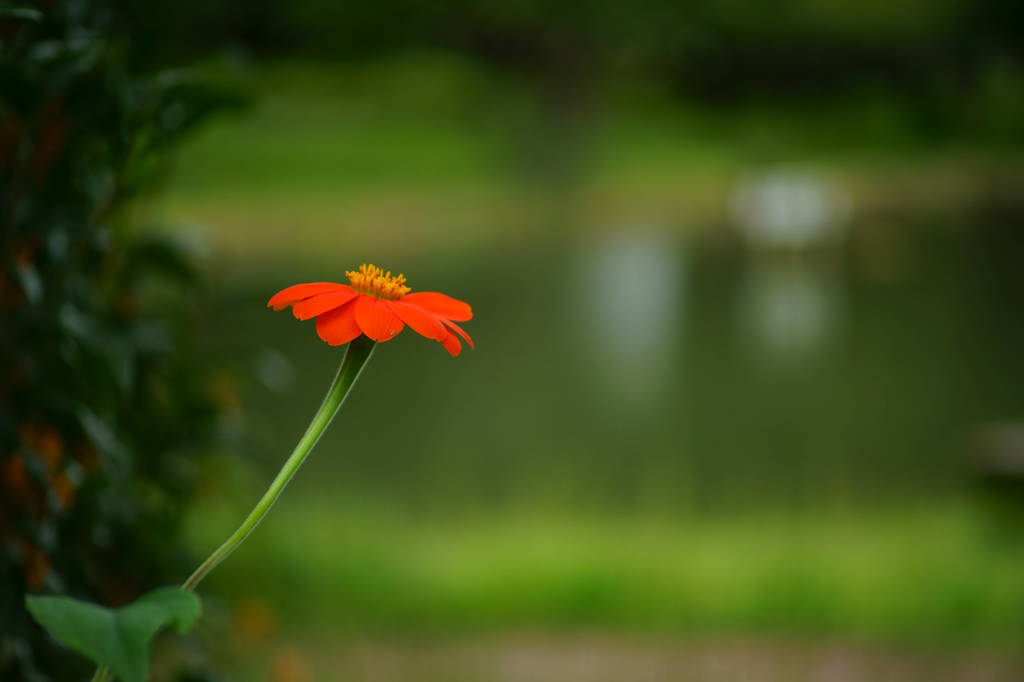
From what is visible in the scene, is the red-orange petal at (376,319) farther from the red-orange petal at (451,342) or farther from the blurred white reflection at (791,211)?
the blurred white reflection at (791,211)

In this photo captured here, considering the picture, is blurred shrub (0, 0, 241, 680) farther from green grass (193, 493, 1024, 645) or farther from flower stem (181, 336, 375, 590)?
green grass (193, 493, 1024, 645)

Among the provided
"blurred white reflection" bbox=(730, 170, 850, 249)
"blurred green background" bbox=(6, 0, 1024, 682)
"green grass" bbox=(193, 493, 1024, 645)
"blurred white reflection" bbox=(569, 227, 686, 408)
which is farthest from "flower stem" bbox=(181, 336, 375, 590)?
"blurred white reflection" bbox=(730, 170, 850, 249)

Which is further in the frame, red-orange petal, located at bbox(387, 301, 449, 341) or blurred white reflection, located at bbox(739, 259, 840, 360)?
blurred white reflection, located at bbox(739, 259, 840, 360)

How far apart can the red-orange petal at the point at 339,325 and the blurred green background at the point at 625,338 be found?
1.14ft

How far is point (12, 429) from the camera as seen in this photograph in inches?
18.4

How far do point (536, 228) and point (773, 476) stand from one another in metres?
4.30

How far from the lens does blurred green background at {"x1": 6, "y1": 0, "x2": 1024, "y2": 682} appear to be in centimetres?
160

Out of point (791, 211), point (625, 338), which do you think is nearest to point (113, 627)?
point (625, 338)

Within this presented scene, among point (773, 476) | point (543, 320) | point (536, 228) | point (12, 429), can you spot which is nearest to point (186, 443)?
point (12, 429)

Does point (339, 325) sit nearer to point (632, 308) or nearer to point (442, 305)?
point (442, 305)

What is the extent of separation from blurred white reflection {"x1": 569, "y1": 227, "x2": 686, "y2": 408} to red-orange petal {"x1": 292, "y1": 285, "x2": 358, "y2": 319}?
3.53m

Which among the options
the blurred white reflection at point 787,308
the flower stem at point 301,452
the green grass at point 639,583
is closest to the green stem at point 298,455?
the flower stem at point 301,452

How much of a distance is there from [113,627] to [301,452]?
0.17 ft

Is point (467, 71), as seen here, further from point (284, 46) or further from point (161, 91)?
point (161, 91)
